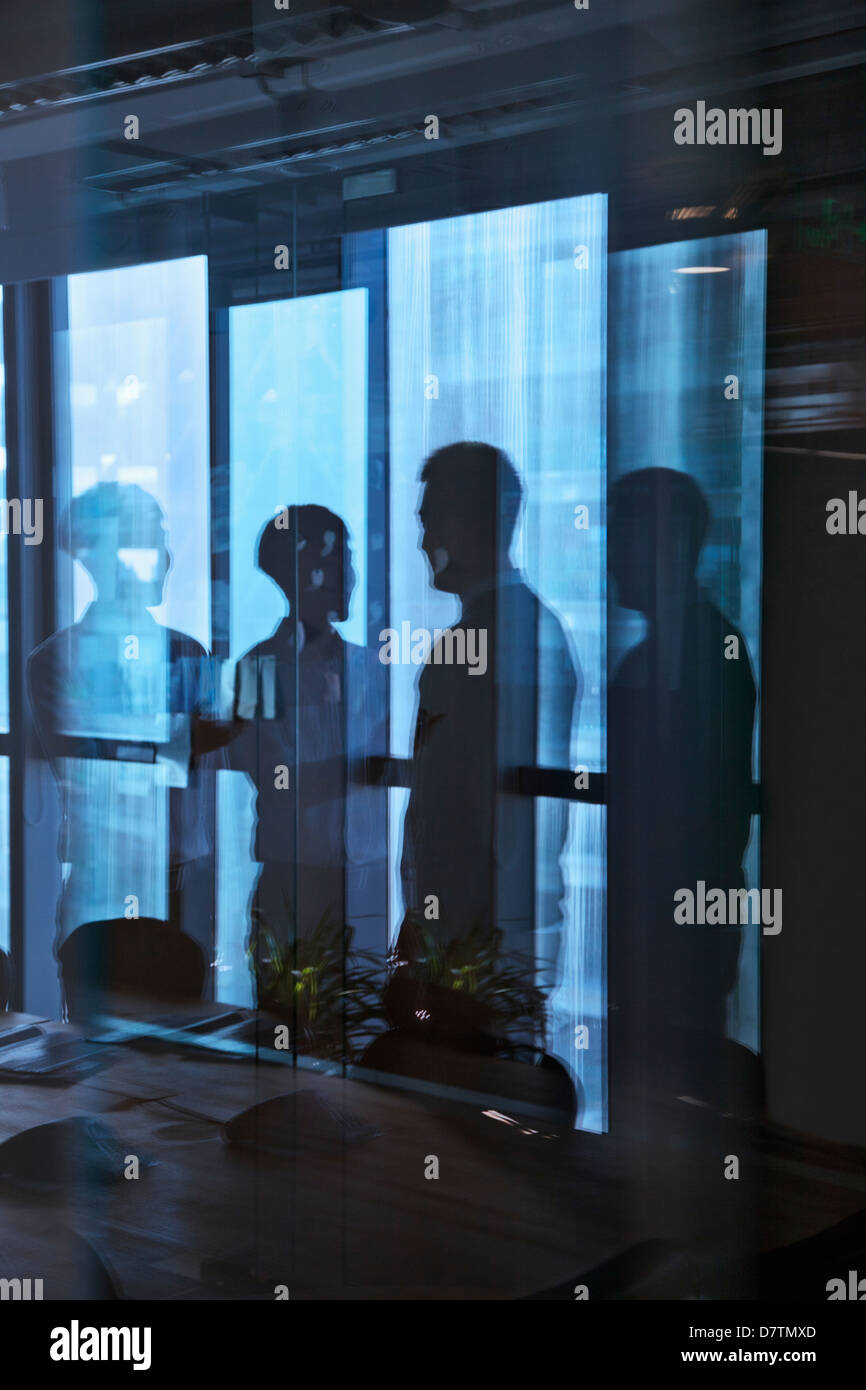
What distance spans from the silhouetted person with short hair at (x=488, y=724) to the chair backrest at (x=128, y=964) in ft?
1.34

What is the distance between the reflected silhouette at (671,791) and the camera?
1.91 meters

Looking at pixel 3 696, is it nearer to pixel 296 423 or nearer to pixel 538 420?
pixel 296 423

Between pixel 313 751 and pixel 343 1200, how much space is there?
0.66 meters

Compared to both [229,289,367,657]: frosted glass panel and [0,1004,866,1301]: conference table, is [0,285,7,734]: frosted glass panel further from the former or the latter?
[0,1004,866,1301]: conference table

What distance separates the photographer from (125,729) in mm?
2105

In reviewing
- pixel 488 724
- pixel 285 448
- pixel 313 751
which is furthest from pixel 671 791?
pixel 285 448

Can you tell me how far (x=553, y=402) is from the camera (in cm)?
193

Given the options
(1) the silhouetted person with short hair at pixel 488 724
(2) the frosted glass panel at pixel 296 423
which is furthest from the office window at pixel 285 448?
(1) the silhouetted person with short hair at pixel 488 724

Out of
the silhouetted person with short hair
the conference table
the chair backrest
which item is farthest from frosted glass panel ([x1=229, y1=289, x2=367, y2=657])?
the conference table

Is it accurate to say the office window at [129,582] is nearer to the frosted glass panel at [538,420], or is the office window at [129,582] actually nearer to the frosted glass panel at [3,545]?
the frosted glass panel at [3,545]
